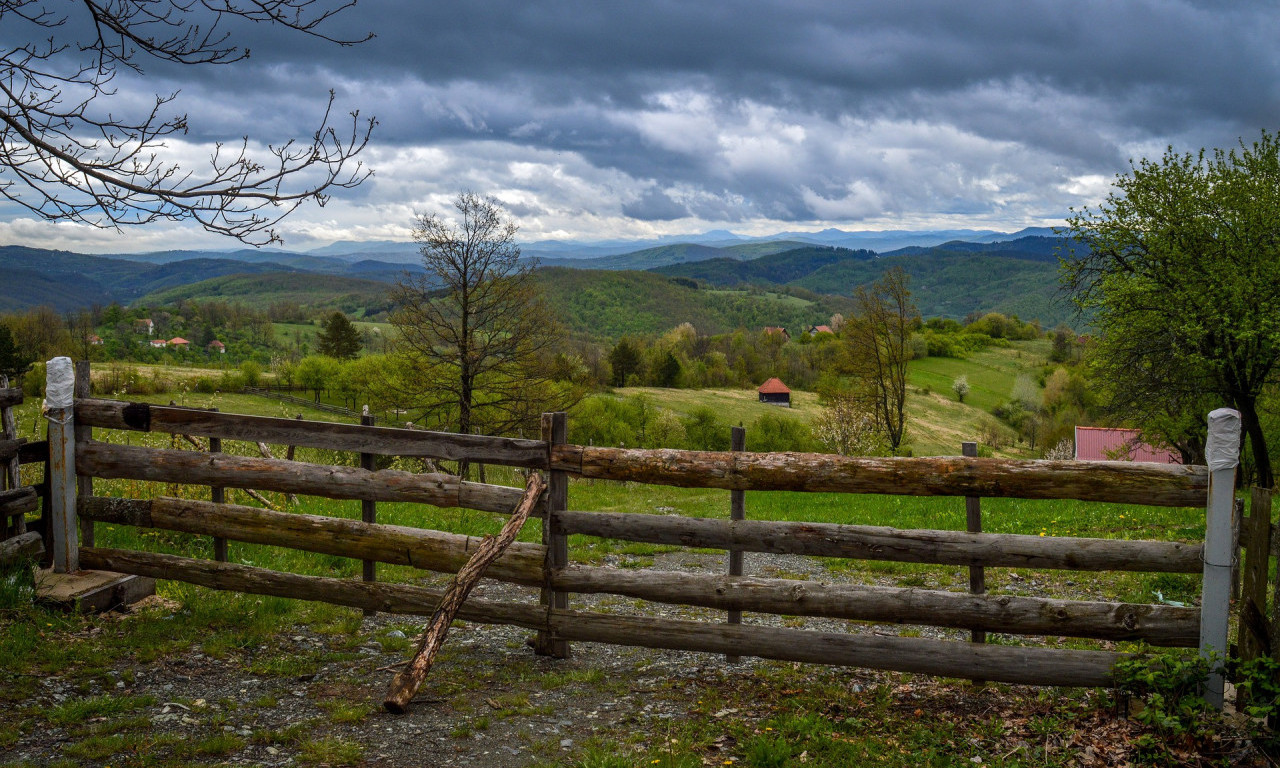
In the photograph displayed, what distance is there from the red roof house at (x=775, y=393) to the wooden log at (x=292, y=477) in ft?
297

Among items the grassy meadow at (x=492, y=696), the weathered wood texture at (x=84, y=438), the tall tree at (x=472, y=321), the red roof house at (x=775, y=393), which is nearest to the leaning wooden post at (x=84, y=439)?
the weathered wood texture at (x=84, y=438)

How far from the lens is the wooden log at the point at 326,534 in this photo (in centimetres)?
687

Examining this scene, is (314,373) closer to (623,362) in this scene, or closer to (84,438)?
(623,362)

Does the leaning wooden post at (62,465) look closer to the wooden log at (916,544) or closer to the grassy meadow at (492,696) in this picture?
the grassy meadow at (492,696)

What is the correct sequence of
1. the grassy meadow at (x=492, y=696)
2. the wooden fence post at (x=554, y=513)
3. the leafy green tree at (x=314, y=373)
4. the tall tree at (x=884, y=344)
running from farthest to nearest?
the leafy green tree at (x=314, y=373) < the tall tree at (x=884, y=344) < the wooden fence post at (x=554, y=513) < the grassy meadow at (x=492, y=696)

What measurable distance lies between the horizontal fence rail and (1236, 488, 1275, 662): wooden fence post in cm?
38

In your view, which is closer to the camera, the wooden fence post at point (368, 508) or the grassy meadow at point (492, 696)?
the grassy meadow at point (492, 696)

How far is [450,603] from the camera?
6.28 metres

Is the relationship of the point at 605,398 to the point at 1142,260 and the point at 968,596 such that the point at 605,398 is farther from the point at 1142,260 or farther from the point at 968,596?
the point at 968,596

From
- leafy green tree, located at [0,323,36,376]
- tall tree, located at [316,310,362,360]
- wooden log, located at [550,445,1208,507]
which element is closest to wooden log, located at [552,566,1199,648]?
wooden log, located at [550,445,1208,507]

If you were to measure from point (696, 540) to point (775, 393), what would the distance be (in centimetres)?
9264

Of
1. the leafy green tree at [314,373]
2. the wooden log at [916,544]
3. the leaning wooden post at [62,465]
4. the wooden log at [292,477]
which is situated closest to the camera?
the wooden log at [916,544]

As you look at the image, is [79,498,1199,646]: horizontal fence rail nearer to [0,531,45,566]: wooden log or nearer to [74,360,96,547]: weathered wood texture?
[74,360,96,547]: weathered wood texture

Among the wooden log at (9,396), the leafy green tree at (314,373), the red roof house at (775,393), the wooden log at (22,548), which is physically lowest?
the red roof house at (775,393)
